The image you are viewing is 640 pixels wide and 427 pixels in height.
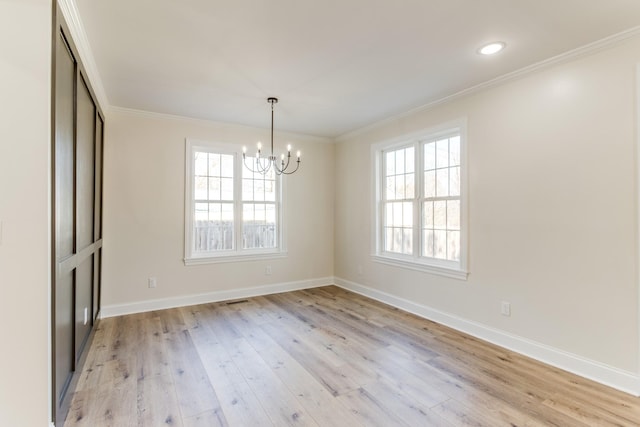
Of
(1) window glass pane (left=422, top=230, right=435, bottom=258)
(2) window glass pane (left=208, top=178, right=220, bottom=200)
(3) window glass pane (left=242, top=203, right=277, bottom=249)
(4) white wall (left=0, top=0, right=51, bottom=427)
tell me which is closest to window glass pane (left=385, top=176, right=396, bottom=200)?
(1) window glass pane (left=422, top=230, right=435, bottom=258)

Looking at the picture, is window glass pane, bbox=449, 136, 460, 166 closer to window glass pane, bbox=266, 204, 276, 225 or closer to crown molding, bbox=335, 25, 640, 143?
crown molding, bbox=335, 25, 640, 143

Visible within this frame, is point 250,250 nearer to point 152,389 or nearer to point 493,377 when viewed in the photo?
point 152,389

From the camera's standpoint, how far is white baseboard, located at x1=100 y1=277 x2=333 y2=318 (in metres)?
3.98

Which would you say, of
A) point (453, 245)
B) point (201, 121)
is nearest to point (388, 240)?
point (453, 245)

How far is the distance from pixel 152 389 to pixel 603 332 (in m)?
3.37

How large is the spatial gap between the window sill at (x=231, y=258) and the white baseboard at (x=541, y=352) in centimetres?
205

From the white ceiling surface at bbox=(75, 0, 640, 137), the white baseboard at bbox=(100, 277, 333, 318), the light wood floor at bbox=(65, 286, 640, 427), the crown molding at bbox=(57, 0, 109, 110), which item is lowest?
the light wood floor at bbox=(65, 286, 640, 427)

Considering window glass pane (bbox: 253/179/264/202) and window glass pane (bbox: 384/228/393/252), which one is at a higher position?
window glass pane (bbox: 253/179/264/202)

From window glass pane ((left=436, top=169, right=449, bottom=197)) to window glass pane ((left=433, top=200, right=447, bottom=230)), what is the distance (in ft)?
0.33

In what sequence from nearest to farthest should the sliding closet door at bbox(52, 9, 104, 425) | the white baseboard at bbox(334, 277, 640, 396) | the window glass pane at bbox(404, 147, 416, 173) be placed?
the sliding closet door at bbox(52, 9, 104, 425) → the white baseboard at bbox(334, 277, 640, 396) → the window glass pane at bbox(404, 147, 416, 173)

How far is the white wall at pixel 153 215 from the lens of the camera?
3.97 metres

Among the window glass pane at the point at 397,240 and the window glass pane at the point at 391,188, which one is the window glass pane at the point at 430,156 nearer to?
the window glass pane at the point at 391,188

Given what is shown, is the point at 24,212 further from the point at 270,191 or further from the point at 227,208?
the point at 270,191

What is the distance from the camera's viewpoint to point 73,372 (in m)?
2.36
